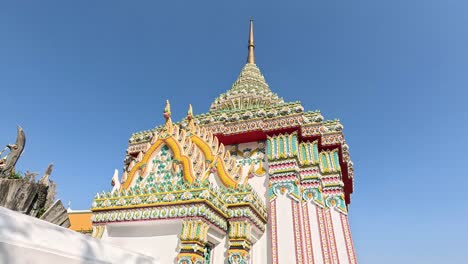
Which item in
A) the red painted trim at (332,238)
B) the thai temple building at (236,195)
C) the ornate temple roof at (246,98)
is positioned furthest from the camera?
the ornate temple roof at (246,98)

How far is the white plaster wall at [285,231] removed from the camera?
7.46m

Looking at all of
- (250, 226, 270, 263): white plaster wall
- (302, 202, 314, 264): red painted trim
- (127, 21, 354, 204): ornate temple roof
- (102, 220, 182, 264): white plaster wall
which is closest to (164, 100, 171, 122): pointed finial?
(127, 21, 354, 204): ornate temple roof

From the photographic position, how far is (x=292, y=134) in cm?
937

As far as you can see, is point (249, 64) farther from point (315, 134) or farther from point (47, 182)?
point (47, 182)

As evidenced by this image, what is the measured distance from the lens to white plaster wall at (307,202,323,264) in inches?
327

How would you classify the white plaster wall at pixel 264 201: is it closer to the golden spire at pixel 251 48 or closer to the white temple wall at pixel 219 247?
the white temple wall at pixel 219 247

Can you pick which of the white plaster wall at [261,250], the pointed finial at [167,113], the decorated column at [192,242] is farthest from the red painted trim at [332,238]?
the pointed finial at [167,113]

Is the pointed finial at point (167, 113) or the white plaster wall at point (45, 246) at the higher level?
the pointed finial at point (167, 113)

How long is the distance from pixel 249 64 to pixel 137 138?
996cm

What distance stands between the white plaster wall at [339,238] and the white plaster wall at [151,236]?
17.3 ft

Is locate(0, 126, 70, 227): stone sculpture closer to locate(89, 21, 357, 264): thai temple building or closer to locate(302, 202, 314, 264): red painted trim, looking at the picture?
locate(89, 21, 357, 264): thai temple building

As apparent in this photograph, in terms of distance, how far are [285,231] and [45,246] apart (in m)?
6.32

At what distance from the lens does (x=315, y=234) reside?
859cm

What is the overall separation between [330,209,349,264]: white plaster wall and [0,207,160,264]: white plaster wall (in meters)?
7.51
